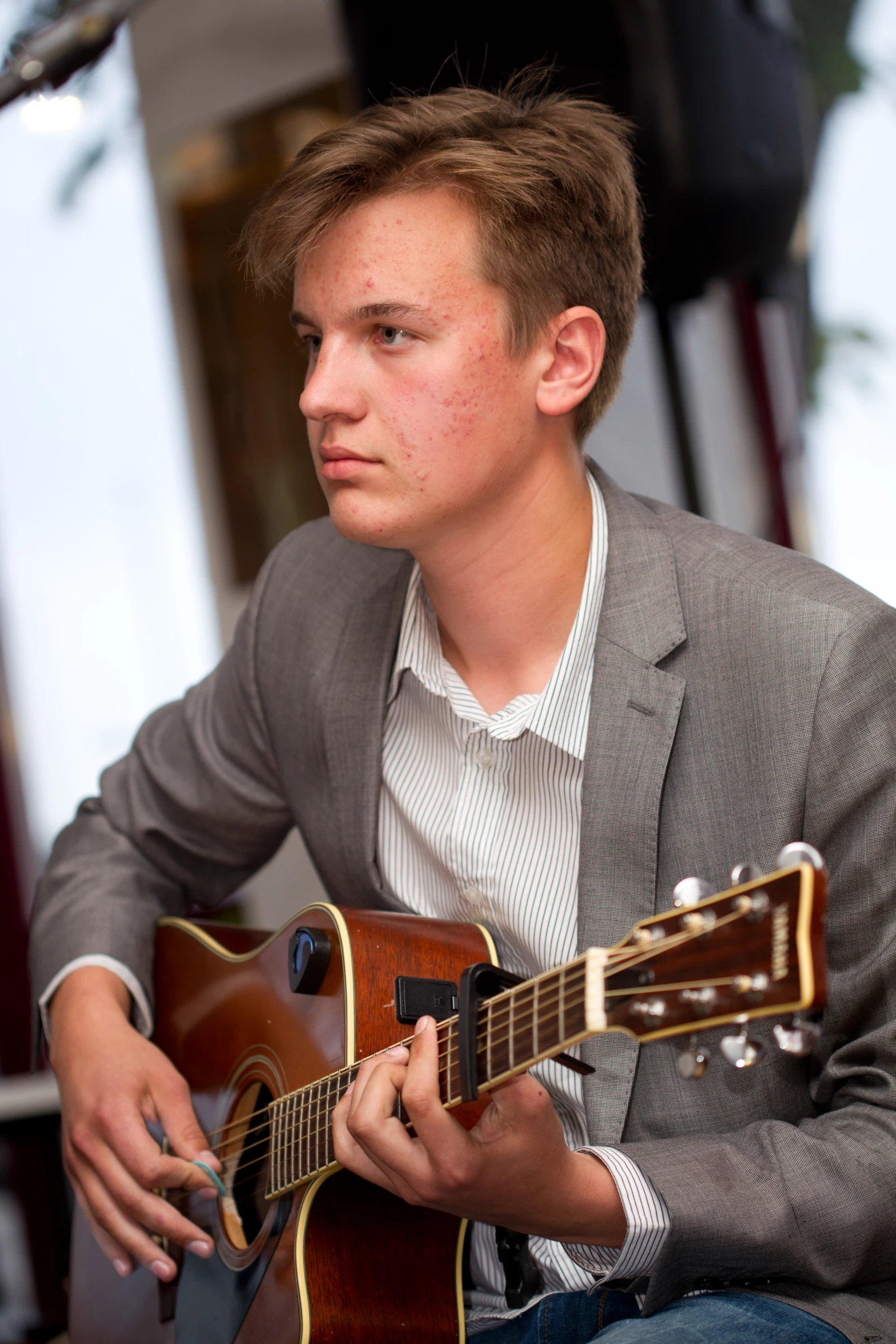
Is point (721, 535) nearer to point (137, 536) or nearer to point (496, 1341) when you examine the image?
point (496, 1341)

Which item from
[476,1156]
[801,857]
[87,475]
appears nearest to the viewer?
[801,857]

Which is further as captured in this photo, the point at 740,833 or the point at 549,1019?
the point at 740,833

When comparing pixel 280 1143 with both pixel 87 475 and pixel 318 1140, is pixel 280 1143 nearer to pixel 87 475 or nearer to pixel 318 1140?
pixel 318 1140

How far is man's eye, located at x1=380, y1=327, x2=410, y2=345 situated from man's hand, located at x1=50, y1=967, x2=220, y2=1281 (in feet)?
3.03

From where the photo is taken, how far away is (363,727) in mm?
1659

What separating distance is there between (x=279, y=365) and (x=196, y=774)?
137 cm

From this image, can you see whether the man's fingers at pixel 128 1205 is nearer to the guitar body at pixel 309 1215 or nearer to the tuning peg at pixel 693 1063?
the guitar body at pixel 309 1215

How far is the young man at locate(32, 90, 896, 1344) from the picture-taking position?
3.89 ft

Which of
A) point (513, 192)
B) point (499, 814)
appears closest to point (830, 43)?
point (513, 192)

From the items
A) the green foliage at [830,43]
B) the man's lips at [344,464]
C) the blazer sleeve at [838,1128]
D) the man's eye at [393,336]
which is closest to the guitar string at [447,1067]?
the blazer sleeve at [838,1128]

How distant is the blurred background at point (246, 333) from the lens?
2.16 metres

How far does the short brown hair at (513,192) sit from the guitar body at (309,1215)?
2.31 ft

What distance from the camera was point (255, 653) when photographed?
184cm

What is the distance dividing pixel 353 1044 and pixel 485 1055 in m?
0.25
